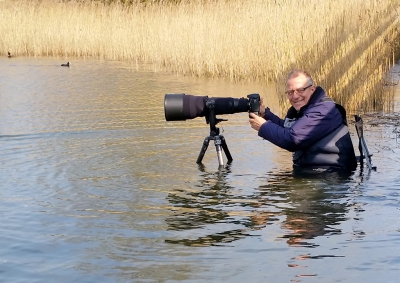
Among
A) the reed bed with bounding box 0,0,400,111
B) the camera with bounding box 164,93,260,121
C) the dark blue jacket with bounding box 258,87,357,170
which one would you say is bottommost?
the dark blue jacket with bounding box 258,87,357,170

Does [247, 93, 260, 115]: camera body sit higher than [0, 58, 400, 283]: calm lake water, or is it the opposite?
[247, 93, 260, 115]: camera body

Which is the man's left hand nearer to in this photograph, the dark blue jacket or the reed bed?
the dark blue jacket

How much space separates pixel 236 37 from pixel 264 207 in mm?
8722

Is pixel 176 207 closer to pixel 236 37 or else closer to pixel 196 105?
pixel 196 105

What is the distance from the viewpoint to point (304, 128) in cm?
693

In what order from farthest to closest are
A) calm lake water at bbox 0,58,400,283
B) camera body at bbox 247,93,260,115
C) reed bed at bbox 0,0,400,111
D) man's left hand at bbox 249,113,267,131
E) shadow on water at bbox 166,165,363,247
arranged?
reed bed at bbox 0,0,400,111 < man's left hand at bbox 249,113,267,131 < camera body at bbox 247,93,260,115 < shadow on water at bbox 166,165,363,247 < calm lake water at bbox 0,58,400,283

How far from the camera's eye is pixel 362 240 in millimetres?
5422

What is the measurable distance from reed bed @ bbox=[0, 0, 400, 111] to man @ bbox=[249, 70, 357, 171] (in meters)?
3.69

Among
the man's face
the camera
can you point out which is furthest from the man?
the camera

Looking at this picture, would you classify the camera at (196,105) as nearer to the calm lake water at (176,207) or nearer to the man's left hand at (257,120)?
the man's left hand at (257,120)

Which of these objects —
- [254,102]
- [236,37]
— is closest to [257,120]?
[254,102]

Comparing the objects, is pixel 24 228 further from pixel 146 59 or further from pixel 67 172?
pixel 146 59

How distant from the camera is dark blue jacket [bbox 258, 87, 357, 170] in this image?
22.7ft

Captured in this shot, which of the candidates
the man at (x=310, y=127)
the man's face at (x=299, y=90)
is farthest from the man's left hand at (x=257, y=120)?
the man's face at (x=299, y=90)
